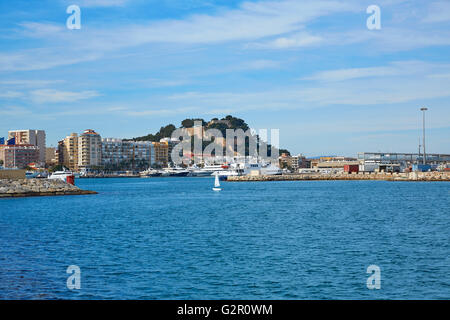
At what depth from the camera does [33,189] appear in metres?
62.2

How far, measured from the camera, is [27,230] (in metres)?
29.3

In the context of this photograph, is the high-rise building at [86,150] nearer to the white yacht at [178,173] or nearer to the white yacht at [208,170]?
the white yacht at [178,173]

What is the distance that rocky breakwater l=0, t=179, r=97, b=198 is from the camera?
59.6 metres

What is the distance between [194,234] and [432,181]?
93.6 m

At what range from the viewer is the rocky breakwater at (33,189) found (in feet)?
196

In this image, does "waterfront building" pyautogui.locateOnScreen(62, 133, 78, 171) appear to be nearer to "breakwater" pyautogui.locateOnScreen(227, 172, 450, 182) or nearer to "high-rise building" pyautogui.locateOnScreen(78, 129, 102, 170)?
"high-rise building" pyautogui.locateOnScreen(78, 129, 102, 170)

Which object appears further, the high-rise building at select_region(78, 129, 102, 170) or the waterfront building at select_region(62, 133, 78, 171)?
the waterfront building at select_region(62, 133, 78, 171)

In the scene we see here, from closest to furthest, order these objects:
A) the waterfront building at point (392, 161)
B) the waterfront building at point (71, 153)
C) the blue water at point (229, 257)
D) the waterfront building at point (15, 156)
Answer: the blue water at point (229, 257) < the waterfront building at point (392, 161) < the waterfront building at point (15, 156) < the waterfront building at point (71, 153)

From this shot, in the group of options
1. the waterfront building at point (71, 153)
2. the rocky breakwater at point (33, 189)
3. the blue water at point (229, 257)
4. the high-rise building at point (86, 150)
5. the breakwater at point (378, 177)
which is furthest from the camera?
the waterfront building at point (71, 153)

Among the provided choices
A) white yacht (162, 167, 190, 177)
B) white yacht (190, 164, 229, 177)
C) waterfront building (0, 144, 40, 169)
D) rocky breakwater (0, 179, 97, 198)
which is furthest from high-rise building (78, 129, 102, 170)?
rocky breakwater (0, 179, 97, 198)

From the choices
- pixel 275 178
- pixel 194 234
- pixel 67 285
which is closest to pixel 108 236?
pixel 194 234

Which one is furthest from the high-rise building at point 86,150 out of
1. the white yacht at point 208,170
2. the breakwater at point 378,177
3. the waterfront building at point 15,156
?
the breakwater at point 378,177
